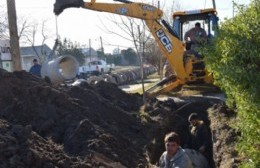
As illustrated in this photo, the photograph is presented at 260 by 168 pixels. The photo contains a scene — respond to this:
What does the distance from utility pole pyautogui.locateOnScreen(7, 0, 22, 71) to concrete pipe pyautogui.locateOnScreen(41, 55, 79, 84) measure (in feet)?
3.14

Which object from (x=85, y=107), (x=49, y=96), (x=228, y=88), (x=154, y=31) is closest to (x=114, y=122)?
(x=85, y=107)

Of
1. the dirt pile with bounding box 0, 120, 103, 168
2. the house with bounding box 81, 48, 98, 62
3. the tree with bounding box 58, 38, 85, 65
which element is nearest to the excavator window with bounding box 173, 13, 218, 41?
the dirt pile with bounding box 0, 120, 103, 168

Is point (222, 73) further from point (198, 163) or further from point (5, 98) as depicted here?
point (5, 98)

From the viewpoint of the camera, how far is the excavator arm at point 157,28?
1270 centimetres

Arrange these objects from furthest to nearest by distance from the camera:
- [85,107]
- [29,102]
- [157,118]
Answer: [157,118] → [85,107] → [29,102]

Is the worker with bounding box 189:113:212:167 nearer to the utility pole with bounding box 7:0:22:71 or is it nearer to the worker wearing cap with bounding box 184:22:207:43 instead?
the worker wearing cap with bounding box 184:22:207:43

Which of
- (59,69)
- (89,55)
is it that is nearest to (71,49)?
(89,55)

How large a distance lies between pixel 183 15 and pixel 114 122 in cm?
417

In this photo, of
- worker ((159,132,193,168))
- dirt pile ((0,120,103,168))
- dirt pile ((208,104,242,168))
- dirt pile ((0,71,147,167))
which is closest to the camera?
dirt pile ((0,120,103,168))

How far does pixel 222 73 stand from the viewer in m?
5.24

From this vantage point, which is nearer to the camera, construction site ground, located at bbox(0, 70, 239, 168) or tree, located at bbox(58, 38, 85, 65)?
construction site ground, located at bbox(0, 70, 239, 168)

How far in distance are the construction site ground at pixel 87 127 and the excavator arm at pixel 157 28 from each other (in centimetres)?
61

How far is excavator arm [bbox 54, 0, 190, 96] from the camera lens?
1270 centimetres


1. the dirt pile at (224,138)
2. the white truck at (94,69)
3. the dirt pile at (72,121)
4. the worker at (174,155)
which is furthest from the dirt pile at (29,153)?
the white truck at (94,69)
